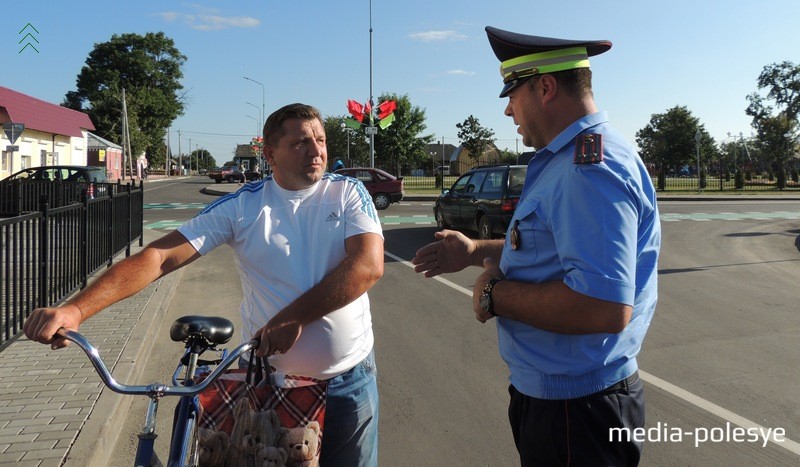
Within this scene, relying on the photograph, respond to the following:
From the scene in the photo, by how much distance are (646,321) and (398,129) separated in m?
60.8

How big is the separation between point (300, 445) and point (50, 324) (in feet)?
2.74

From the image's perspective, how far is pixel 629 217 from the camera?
5.86 feet

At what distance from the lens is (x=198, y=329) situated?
2379 mm

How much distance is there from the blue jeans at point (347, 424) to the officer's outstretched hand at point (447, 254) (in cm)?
48

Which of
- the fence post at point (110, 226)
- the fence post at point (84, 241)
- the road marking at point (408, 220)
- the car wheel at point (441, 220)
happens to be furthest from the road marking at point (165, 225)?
the fence post at point (84, 241)

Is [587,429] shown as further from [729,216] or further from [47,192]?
[729,216]

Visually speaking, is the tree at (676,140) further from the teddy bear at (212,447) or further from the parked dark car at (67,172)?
the teddy bear at (212,447)

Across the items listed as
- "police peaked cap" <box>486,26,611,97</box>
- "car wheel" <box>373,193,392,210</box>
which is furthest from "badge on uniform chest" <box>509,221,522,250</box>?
"car wheel" <box>373,193,392,210</box>

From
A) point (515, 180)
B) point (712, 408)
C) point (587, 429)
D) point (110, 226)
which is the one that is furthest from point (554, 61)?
point (515, 180)

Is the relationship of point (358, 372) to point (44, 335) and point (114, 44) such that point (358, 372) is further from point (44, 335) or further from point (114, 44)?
point (114, 44)

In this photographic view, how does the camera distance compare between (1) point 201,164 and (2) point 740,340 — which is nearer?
(2) point 740,340

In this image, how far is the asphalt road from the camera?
4.12 meters

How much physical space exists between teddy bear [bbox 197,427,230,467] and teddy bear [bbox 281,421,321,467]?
186 mm

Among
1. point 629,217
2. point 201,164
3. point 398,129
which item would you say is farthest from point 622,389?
point 201,164
